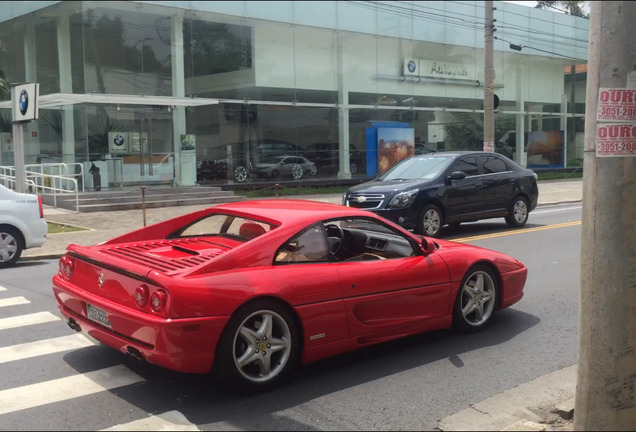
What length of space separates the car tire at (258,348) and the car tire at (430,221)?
7.87 metres

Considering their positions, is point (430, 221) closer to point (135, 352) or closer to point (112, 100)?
point (135, 352)

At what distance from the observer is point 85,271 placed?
5.40 metres

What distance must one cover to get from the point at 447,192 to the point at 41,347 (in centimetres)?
884

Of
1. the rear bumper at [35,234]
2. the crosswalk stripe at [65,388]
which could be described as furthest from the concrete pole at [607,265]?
the rear bumper at [35,234]

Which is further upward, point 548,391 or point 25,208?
point 25,208

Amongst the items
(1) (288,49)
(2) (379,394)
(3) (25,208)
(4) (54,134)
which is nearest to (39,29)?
(4) (54,134)

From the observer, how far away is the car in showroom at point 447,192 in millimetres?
12516

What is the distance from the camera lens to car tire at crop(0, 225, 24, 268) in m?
10.8

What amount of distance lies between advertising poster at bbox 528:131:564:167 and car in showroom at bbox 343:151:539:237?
26.8m

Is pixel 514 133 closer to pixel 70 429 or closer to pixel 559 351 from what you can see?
pixel 559 351

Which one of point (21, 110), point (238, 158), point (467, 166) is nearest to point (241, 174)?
point (238, 158)

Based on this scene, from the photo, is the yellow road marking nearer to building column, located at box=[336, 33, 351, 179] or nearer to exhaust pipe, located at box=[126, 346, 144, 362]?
exhaust pipe, located at box=[126, 346, 144, 362]

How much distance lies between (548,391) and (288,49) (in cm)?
2440

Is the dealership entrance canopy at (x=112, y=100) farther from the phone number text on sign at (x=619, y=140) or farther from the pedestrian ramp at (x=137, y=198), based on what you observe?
the phone number text on sign at (x=619, y=140)
